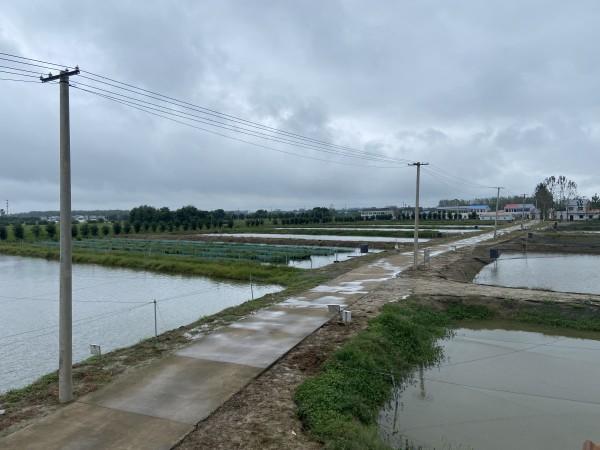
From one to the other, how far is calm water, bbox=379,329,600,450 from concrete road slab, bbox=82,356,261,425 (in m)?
2.61

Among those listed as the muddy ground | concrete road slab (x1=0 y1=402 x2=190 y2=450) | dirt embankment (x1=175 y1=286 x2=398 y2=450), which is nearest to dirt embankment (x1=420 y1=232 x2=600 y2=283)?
the muddy ground

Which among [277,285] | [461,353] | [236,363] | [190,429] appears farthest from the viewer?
[277,285]

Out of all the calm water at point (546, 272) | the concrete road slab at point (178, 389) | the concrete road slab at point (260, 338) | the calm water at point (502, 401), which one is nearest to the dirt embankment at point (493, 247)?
the calm water at point (546, 272)

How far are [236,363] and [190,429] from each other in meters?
2.50

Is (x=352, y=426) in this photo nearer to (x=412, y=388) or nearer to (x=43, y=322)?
(x=412, y=388)

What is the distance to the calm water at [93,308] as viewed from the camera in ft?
36.4

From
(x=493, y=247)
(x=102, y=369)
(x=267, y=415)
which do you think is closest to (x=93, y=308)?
(x=102, y=369)

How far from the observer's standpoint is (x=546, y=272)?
2488 centimetres

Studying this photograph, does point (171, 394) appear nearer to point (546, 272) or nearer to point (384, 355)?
point (384, 355)

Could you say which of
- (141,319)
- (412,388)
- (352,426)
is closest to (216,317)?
(141,319)

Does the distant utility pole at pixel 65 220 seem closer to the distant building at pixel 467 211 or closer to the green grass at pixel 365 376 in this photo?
the green grass at pixel 365 376

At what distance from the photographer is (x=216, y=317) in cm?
1241

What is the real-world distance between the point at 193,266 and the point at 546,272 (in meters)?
19.8

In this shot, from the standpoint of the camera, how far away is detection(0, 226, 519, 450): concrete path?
5.76 metres
